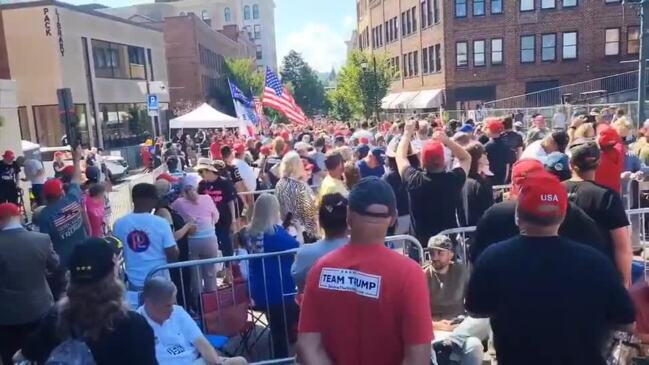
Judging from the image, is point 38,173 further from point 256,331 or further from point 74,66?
point 74,66

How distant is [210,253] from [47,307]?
2143 mm

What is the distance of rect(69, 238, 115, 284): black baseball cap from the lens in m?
2.79

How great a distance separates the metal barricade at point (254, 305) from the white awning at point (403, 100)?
4095 cm

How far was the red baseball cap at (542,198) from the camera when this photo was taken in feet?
8.64

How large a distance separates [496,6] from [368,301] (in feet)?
130

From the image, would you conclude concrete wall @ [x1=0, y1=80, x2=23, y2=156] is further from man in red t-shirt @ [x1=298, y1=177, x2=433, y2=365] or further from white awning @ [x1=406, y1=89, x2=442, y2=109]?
Result: white awning @ [x1=406, y1=89, x2=442, y2=109]

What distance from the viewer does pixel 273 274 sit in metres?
5.18

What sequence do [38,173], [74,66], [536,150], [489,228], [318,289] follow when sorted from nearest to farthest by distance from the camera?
[318,289], [489,228], [536,150], [38,173], [74,66]

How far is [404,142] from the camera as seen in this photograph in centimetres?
618

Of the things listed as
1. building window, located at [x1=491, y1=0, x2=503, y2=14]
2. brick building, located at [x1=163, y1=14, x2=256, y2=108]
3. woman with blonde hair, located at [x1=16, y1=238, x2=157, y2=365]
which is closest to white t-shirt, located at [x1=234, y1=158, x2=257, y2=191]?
woman with blonde hair, located at [x1=16, y1=238, x2=157, y2=365]

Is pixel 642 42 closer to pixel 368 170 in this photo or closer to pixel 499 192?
pixel 499 192

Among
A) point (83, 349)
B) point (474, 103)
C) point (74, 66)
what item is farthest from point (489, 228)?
point (474, 103)

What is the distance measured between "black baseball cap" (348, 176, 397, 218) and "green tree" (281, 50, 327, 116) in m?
76.8

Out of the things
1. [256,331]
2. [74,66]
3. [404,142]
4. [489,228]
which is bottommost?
[256,331]
